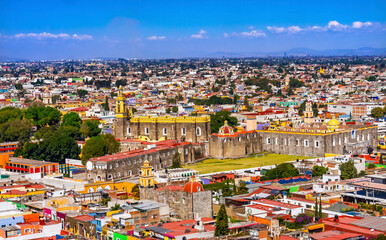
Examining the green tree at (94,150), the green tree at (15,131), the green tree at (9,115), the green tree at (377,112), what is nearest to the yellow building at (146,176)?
the green tree at (94,150)

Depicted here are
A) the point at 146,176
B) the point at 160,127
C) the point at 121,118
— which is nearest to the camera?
the point at 146,176

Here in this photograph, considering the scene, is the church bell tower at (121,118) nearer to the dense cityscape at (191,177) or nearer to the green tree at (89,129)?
the dense cityscape at (191,177)

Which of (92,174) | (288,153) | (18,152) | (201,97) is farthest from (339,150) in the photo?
(201,97)

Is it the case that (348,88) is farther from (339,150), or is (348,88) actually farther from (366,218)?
(366,218)

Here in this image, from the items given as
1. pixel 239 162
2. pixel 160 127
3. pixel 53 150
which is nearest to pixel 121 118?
pixel 160 127

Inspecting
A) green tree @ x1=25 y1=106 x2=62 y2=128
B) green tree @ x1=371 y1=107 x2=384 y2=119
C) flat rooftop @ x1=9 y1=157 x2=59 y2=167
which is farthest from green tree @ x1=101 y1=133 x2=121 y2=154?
green tree @ x1=371 y1=107 x2=384 y2=119

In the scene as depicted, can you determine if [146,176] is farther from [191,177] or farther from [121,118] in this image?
[121,118]
